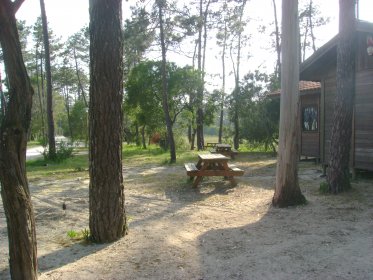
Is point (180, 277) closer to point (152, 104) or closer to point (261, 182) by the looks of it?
point (261, 182)

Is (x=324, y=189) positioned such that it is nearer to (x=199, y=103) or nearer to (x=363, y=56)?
(x=363, y=56)

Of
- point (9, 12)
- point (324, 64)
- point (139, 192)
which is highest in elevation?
point (324, 64)

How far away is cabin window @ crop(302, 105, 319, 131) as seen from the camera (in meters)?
15.0

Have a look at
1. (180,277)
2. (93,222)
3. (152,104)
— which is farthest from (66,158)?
(180,277)

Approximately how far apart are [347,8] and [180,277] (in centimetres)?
698

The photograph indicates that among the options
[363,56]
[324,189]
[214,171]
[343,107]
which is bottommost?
[324,189]

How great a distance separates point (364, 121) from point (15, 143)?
927 centimetres

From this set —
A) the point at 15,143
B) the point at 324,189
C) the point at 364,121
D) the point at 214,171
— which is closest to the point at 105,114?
the point at 15,143

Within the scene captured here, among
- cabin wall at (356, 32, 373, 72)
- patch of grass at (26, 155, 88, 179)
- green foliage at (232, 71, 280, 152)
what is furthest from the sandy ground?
green foliage at (232, 71, 280, 152)

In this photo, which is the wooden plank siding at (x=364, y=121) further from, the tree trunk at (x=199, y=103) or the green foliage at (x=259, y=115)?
the tree trunk at (x=199, y=103)

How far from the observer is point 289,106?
7195mm

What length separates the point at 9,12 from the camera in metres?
3.40

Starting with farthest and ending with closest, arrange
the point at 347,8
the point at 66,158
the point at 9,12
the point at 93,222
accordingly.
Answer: the point at 66,158
the point at 347,8
the point at 93,222
the point at 9,12

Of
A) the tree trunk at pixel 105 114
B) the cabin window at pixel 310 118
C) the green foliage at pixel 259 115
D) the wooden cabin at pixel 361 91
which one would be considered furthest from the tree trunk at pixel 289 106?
the green foliage at pixel 259 115
